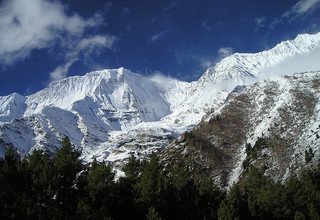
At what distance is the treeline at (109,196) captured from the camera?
71.2 metres

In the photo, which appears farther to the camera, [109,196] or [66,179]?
[109,196]

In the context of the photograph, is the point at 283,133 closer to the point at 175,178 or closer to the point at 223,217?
the point at 175,178

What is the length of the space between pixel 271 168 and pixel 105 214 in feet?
364

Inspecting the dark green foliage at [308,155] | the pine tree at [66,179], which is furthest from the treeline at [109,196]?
the dark green foliage at [308,155]

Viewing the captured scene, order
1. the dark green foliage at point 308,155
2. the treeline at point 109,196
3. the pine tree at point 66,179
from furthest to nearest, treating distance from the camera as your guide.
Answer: the dark green foliage at point 308,155 < the pine tree at point 66,179 < the treeline at point 109,196

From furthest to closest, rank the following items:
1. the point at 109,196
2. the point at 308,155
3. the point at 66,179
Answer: the point at 308,155, the point at 109,196, the point at 66,179

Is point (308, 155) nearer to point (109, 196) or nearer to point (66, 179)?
point (109, 196)

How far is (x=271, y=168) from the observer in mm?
172375

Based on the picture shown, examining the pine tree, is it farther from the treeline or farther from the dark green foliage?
the dark green foliage

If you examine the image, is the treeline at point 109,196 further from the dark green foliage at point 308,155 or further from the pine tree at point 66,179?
the dark green foliage at point 308,155

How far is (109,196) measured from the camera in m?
79.4

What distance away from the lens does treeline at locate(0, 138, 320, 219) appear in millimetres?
71250

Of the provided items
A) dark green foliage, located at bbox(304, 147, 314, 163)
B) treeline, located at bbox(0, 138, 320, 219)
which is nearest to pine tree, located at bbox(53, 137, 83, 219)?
treeline, located at bbox(0, 138, 320, 219)

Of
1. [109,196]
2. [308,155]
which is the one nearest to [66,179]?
[109,196]
